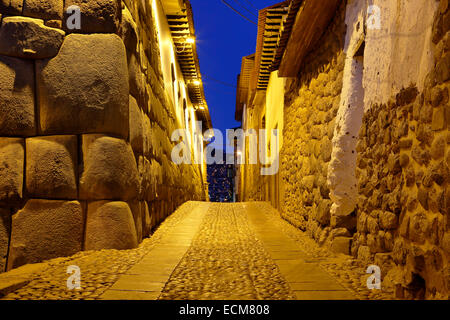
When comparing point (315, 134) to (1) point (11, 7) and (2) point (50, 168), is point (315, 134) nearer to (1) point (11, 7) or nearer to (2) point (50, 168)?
(2) point (50, 168)

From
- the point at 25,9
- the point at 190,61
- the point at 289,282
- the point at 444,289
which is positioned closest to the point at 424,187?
the point at 444,289

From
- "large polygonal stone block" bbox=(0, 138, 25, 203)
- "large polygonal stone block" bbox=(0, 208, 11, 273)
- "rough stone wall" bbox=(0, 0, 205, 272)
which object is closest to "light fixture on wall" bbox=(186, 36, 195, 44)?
"rough stone wall" bbox=(0, 0, 205, 272)

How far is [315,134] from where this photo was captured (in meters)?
4.29

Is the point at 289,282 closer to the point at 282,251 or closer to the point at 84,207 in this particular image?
the point at 282,251

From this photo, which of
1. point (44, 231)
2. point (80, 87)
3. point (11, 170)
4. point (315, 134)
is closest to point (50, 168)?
point (11, 170)

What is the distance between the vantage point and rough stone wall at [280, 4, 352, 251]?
364 centimetres

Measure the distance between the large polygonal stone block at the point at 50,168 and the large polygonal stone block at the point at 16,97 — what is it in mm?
148

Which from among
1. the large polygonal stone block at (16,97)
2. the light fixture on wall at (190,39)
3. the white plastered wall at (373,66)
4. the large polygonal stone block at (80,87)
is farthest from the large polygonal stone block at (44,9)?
the light fixture on wall at (190,39)

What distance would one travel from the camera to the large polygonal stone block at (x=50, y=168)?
9.21 ft

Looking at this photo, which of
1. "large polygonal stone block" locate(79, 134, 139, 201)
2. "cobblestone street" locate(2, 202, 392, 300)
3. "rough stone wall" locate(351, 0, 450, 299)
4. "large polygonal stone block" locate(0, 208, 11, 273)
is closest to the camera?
"rough stone wall" locate(351, 0, 450, 299)

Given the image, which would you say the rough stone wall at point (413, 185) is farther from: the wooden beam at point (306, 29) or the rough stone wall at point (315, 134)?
the wooden beam at point (306, 29)

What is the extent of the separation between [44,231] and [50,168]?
1.74 feet

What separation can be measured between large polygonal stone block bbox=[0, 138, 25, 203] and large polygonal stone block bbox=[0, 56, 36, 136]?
11 cm

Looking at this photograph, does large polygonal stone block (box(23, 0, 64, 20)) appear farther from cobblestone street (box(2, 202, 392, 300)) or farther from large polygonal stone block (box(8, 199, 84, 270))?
cobblestone street (box(2, 202, 392, 300))
